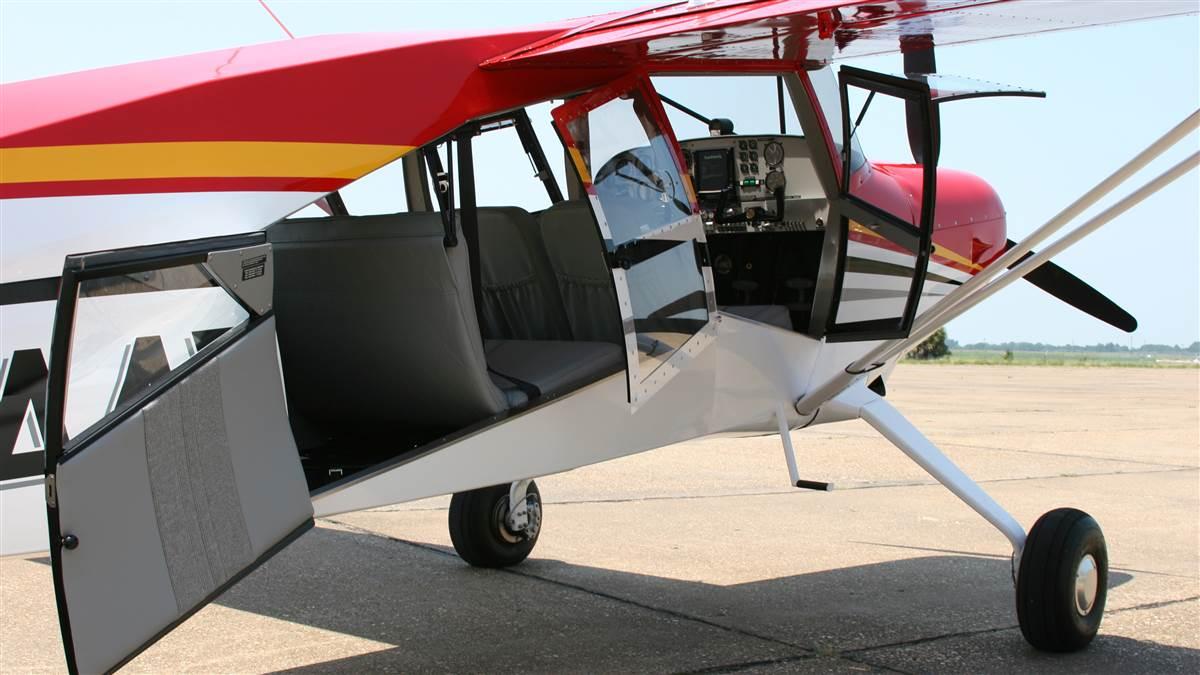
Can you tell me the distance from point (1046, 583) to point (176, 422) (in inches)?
132

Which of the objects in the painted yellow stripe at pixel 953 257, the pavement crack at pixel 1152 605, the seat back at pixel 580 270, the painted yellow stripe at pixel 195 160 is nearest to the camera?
the painted yellow stripe at pixel 195 160

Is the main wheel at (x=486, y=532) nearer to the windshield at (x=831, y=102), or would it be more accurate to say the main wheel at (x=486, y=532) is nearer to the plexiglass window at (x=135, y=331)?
the windshield at (x=831, y=102)

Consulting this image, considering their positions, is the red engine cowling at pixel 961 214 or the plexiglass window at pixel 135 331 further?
the red engine cowling at pixel 961 214

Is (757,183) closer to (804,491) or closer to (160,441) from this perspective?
(160,441)

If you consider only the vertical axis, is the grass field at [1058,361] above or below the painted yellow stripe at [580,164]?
below

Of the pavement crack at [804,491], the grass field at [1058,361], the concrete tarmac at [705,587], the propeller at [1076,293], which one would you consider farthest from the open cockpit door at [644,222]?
the grass field at [1058,361]

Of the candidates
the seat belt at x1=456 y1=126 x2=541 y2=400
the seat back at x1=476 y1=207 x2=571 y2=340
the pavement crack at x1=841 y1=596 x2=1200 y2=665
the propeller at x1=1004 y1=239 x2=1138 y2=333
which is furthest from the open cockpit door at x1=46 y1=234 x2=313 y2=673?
the propeller at x1=1004 y1=239 x2=1138 y2=333

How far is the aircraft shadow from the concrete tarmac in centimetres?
2

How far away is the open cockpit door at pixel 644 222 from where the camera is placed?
4.20 metres

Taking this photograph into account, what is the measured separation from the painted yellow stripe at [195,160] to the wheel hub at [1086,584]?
3147 mm

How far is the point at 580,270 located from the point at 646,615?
59.2 inches

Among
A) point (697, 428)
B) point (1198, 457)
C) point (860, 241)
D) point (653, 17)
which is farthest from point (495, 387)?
point (1198, 457)

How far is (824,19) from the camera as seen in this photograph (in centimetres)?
425

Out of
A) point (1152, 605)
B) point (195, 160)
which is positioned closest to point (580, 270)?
point (195, 160)
